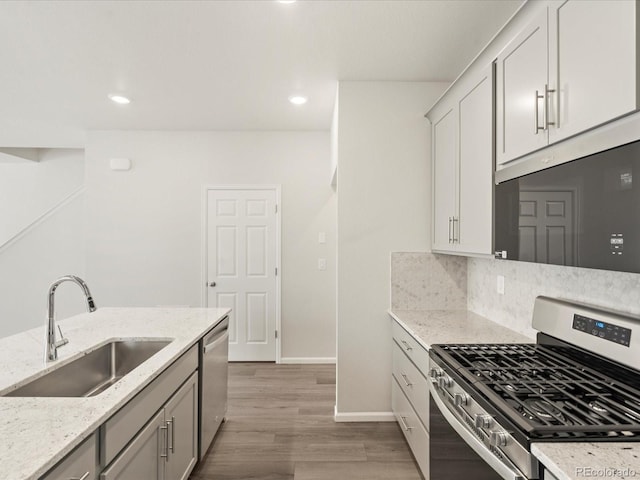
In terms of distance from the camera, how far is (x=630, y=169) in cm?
104

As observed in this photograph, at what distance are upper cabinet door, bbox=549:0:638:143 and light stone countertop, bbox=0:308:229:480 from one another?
1.84m

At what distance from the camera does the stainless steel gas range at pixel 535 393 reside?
3.39 ft

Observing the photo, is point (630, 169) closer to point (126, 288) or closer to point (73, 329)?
point (73, 329)

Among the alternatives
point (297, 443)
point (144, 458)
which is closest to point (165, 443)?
point (144, 458)

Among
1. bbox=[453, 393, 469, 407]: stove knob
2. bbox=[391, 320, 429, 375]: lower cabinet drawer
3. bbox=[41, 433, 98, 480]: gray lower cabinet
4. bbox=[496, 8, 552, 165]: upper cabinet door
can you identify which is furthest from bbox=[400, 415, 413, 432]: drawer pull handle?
bbox=[41, 433, 98, 480]: gray lower cabinet

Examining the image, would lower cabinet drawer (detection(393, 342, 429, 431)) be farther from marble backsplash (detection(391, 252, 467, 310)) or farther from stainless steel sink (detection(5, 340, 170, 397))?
stainless steel sink (detection(5, 340, 170, 397))

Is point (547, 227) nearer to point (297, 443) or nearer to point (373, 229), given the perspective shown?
point (373, 229)

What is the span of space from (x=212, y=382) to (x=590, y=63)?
261cm

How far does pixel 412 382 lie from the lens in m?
2.33

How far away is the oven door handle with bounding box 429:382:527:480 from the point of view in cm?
105

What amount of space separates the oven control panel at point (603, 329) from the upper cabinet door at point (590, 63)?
0.74 metres

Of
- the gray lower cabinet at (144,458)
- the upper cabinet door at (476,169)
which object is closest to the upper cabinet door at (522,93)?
the upper cabinet door at (476,169)

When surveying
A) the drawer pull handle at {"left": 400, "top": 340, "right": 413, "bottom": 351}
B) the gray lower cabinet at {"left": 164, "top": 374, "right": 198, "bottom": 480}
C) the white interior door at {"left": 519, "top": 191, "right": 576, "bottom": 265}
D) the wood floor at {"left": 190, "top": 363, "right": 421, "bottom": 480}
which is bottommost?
the wood floor at {"left": 190, "top": 363, "right": 421, "bottom": 480}

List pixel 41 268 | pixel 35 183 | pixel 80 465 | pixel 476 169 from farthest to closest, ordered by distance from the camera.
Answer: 1. pixel 35 183
2. pixel 41 268
3. pixel 476 169
4. pixel 80 465
